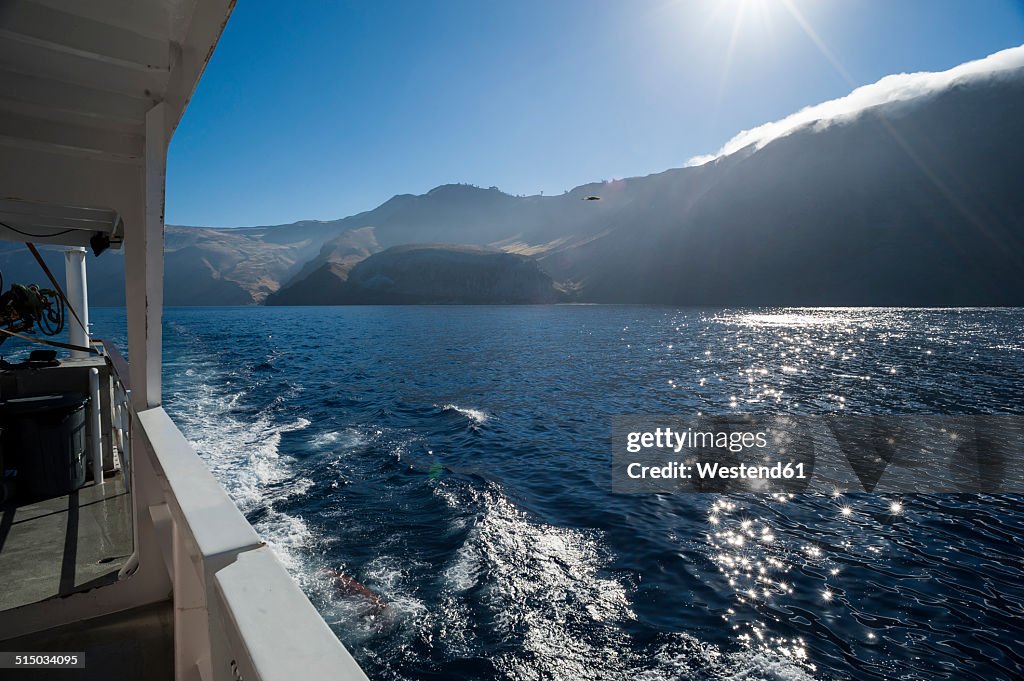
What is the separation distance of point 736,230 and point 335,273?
5630 inches

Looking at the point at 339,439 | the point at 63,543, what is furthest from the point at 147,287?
the point at 339,439

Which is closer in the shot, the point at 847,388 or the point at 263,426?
the point at 263,426

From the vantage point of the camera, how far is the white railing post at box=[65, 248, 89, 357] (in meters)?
7.61

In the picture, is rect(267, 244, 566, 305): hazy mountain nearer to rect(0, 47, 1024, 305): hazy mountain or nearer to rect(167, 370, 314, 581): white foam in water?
rect(0, 47, 1024, 305): hazy mountain

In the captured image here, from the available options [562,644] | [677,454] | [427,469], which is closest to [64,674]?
[562,644]

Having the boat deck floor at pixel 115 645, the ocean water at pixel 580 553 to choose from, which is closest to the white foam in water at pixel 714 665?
the ocean water at pixel 580 553

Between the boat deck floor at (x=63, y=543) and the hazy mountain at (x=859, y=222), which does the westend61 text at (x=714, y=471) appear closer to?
the boat deck floor at (x=63, y=543)

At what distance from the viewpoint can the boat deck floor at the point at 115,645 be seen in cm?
326

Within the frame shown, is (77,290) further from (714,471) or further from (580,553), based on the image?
(714,471)

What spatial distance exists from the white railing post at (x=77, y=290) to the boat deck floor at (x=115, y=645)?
219 inches

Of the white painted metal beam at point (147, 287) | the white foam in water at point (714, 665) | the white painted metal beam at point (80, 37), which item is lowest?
the white foam in water at point (714, 665)

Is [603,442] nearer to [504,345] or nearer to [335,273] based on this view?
[504,345]

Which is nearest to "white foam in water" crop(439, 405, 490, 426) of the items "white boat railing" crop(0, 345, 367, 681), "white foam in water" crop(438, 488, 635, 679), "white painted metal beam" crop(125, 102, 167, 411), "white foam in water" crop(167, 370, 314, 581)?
"white foam in water" crop(167, 370, 314, 581)

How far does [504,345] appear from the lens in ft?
157
